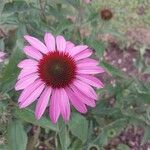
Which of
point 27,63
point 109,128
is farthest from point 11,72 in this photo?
point 109,128

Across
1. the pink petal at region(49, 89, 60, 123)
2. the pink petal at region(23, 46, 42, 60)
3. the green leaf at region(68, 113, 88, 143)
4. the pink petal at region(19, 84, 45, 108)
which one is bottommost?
the green leaf at region(68, 113, 88, 143)

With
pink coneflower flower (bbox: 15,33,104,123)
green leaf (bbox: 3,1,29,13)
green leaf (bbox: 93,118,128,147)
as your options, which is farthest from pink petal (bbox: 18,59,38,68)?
green leaf (bbox: 93,118,128,147)

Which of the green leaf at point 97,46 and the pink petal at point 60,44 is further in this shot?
the green leaf at point 97,46

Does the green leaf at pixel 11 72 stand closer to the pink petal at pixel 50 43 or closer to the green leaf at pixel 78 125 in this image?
the pink petal at pixel 50 43

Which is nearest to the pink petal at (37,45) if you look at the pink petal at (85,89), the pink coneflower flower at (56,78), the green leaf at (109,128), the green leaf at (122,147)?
the pink coneflower flower at (56,78)

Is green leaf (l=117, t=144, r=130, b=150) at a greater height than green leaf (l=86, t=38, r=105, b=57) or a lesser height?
lesser

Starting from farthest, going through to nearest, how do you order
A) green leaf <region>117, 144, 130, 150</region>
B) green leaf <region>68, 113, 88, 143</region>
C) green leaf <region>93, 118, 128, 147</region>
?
green leaf <region>117, 144, 130, 150</region>
green leaf <region>93, 118, 128, 147</region>
green leaf <region>68, 113, 88, 143</region>

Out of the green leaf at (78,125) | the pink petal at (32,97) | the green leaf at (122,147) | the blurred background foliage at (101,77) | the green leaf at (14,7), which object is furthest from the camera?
the green leaf at (122,147)

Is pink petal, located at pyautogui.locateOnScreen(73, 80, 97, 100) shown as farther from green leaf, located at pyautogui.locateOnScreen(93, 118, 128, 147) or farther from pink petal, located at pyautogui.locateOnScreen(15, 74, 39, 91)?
green leaf, located at pyautogui.locateOnScreen(93, 118, 128, 147)
